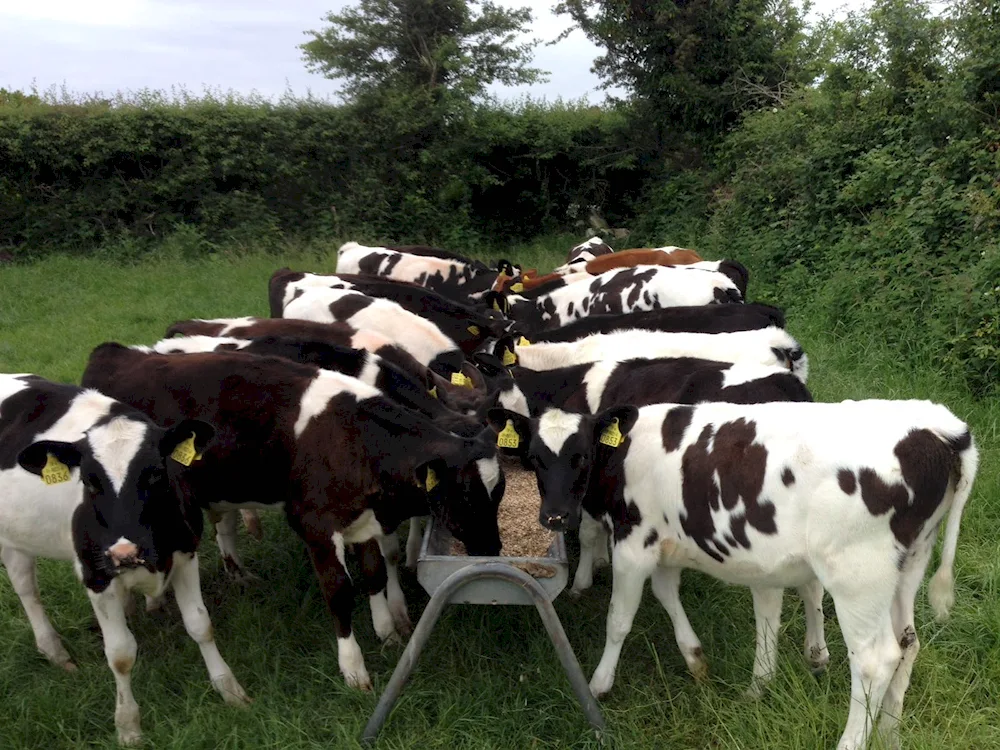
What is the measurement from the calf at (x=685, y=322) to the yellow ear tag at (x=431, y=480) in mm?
2958

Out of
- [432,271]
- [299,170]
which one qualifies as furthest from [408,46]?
[432,271]

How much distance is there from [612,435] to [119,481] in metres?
2.28

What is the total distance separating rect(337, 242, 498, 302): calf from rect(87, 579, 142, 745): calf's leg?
24.8ft

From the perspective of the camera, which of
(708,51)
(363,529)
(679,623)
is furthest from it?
(708,51)

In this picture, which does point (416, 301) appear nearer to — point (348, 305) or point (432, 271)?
point (348, 305)

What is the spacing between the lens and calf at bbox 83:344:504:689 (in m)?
4.00

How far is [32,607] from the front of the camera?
4227mm

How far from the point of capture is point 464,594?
3334 millimetres

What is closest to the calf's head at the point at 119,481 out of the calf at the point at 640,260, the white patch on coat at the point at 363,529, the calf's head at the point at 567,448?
the white patch on coat at the point at 363,529

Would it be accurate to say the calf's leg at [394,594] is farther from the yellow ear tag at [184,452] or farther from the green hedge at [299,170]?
the green hedge at [299,170]

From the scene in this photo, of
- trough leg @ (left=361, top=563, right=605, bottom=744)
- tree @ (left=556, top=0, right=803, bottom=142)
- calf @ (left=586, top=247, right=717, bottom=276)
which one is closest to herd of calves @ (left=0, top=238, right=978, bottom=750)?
trough leg @ (left=361, top=563, right=605, bottom=744)

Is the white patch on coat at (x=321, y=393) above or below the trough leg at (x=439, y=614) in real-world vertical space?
above

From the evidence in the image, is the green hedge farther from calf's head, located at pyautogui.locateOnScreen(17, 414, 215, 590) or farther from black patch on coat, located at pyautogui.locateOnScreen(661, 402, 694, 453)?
black patch on coat, located at pyautogui.locateOnScreen(661, 402, 694, 453)

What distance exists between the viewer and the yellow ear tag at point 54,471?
3570mm
